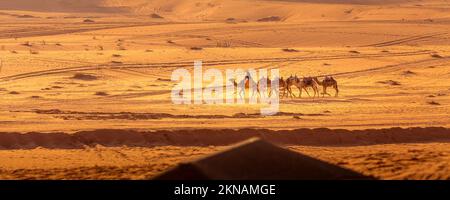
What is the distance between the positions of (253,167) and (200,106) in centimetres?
1320

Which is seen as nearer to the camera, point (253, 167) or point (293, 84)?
point (253, 167)

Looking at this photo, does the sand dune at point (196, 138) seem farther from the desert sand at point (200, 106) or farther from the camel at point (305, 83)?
the camel at point (305, 83)

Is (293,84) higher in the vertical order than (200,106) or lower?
higher

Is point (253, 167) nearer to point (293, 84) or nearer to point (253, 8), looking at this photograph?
point (293, 84)

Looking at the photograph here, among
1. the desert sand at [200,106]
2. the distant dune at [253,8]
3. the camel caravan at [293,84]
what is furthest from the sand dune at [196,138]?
the distant dune at [253,8]

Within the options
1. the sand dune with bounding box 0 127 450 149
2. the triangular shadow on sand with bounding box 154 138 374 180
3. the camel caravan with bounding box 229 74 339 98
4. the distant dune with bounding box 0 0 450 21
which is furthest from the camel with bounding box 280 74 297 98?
the distant dune with bounding box 0 0 450 21

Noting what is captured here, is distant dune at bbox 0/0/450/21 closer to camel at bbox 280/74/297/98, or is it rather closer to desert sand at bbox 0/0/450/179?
desert sand at bbox 0/0/450/179

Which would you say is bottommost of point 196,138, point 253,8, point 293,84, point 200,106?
point 196,138

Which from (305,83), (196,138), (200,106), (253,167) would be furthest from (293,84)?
(253,167)

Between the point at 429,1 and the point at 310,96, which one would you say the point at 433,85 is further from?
the point at 429,1

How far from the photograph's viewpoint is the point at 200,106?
24.1 metres

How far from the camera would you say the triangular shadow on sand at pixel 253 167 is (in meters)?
10.8

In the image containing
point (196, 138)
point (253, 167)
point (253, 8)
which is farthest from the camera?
point (253, 8)
